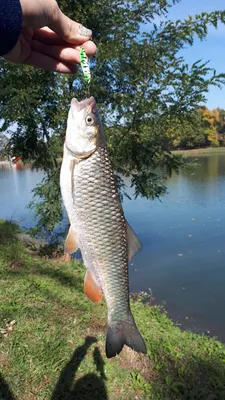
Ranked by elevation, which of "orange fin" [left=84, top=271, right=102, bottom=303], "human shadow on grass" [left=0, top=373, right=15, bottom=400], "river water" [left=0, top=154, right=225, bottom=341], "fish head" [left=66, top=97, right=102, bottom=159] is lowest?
"river water" [left=0, top=154, right=225, bottom=341]

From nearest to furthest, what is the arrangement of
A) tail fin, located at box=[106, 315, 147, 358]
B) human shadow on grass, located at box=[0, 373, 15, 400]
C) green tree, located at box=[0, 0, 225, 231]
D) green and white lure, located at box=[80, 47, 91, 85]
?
1. green and white lure, located at box=[80, 47, 91, 85]
2. tail fin, located at box=[106, 315, 147, 358]
3. human shadow on grass, located at box=[0, 373, 15, 400]
4. green tree, located at box=[0, 0, 225, 231]

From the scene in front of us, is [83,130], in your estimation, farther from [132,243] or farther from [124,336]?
[124,336]

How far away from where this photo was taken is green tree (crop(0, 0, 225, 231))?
257 inches

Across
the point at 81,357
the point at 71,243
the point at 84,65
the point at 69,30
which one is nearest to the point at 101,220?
the point at 71,243

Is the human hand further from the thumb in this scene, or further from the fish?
the fish

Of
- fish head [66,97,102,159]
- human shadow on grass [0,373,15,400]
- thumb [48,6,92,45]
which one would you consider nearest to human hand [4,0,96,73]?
thumb [48,6,92,45]

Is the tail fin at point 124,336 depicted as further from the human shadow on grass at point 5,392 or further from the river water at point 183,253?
the river water at point 183,253

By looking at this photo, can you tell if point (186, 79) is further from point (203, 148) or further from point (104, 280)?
point (203, 148)

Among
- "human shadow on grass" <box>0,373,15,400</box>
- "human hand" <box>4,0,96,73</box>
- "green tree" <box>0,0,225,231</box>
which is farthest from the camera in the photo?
"green tree" <box>0,0,225,231</box>

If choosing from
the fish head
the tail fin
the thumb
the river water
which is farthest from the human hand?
the river water

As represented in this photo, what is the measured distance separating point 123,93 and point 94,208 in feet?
18.2

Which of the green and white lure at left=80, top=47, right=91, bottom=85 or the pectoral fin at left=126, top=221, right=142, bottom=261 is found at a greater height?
the green and white lure at left=80, top=47, right=91, bottom=85

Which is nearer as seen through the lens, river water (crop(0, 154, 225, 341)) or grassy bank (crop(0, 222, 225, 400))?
grassy bank (crop(0, 222, 225, 400))

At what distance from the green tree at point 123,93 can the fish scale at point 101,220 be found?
4.65 m
